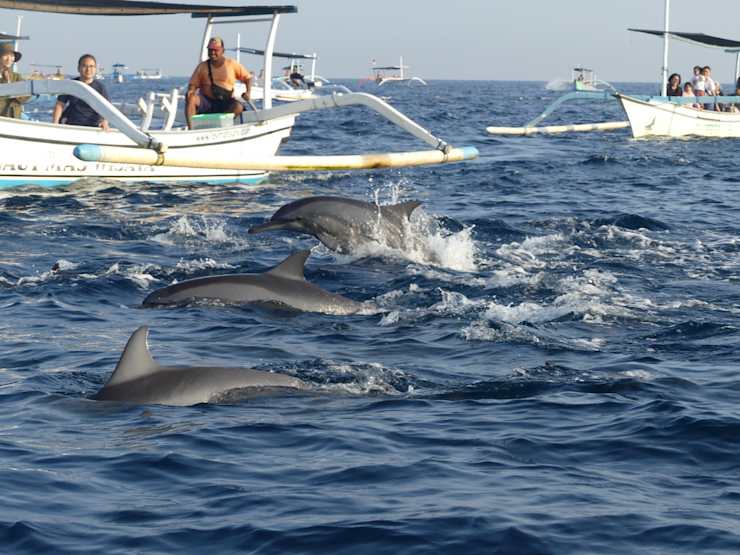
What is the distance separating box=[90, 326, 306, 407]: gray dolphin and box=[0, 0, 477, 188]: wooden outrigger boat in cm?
696

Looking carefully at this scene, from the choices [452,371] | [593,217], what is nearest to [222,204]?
[593,217]

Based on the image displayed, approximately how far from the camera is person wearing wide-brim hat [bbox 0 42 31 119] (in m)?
14.8

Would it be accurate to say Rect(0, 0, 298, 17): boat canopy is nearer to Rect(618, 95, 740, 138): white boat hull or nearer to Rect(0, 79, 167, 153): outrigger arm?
Rect(0, 79, 167, 153): outrigger arm

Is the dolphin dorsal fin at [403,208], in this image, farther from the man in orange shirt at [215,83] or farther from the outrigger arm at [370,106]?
the man in orange shirt at [215,83]

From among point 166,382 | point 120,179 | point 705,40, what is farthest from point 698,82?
point 166,382

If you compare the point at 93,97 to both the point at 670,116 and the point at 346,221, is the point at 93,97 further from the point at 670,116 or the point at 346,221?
the point at 670,116

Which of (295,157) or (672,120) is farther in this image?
(672,120)

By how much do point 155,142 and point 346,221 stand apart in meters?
3.84

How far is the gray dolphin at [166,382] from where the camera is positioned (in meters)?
5.86

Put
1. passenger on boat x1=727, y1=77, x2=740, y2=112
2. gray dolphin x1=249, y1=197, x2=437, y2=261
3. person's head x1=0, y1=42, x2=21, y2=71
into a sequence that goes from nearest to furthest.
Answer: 1. gray dolphin x1=249, y1=197, x2=437, y2=261
2. person's head x1=0, y1=42, x2=21, y2=71
3. passenger on boat x1=727, y1=77, x2=740, y2=112

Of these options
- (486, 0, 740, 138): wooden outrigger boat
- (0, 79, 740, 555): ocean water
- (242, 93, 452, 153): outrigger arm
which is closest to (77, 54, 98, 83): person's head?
(0, 79, 740, 555): ocean water

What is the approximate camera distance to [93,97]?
13266mm

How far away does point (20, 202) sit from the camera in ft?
48.1

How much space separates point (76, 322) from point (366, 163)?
8.18 m
